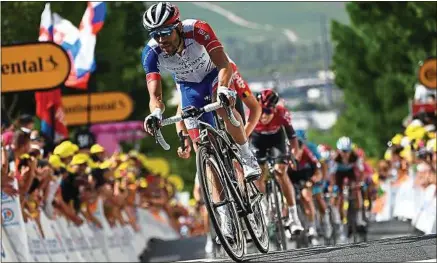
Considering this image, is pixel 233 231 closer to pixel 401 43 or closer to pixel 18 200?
pixel 18 200

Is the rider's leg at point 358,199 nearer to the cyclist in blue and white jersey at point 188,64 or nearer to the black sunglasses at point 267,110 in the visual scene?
the black sunglasses at point 267,110

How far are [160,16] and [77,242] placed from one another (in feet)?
31.0

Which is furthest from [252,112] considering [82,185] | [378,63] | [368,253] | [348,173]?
[378,63]

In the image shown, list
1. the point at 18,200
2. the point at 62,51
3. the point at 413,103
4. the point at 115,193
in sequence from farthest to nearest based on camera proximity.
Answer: the point at 413,103, the point at 115,193, the point at 62,51, the point at 18,200

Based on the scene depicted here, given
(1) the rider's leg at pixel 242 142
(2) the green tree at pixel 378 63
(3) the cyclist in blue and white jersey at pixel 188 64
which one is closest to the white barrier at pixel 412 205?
(1) the rider's leg at pixel 242 142

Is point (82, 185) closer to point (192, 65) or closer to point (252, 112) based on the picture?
point (252, 112)

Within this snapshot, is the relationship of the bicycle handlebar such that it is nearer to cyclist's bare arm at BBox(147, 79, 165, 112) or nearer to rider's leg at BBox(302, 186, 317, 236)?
cyclist's bare arm at BBox(147, 79, 165, 112)

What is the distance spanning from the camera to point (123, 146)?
49.8 meters

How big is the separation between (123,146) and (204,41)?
37.7 m

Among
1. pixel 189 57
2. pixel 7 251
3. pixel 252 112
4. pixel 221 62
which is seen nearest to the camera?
pixel 221 62

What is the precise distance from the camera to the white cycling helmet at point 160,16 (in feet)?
38.8

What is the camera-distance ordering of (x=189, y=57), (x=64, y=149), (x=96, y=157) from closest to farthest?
(x=189, y=57) < (x=64, y=149) < (x=96, y=157)

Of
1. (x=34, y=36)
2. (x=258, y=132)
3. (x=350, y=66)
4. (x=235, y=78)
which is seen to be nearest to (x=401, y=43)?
(x=350, y=66)

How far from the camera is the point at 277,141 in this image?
1723 cm
